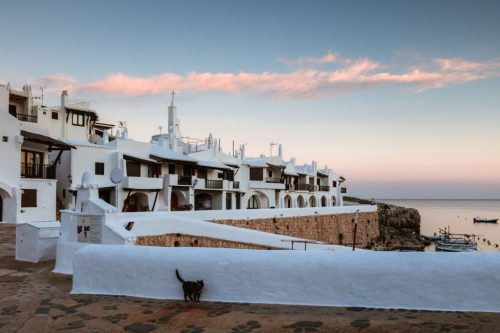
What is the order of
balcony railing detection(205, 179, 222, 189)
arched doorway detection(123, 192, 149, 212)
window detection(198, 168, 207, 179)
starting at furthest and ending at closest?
window detection(198, 168, 207, 179) < balcony railing detection(205, 179, 222, 189) < arched doorway detection(123, 192, 149, 212)

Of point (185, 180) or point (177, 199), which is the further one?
point (177, 199)

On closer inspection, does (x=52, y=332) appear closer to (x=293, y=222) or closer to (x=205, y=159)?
(x=293, y=222)

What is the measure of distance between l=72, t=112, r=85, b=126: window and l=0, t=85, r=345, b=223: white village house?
0.22ft

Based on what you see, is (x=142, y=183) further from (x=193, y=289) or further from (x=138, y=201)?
(x=193, y=289)

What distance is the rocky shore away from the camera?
54875 millimetres

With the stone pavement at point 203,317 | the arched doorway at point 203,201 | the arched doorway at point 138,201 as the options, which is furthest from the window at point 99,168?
the stone pavement at point 203,317

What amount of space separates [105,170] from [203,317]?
96.4 ft

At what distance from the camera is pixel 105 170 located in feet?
118

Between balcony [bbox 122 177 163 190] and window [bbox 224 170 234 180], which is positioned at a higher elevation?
window [bbox 224 170 234 180]

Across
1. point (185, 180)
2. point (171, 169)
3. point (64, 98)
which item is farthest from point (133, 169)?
point (64, 98)

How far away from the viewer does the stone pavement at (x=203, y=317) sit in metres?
8.18

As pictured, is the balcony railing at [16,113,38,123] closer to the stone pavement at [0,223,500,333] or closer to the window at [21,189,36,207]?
the window at [21,189,36,207]

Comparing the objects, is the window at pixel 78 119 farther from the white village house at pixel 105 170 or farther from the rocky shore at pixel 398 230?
the rocky shore at pixel 398 230

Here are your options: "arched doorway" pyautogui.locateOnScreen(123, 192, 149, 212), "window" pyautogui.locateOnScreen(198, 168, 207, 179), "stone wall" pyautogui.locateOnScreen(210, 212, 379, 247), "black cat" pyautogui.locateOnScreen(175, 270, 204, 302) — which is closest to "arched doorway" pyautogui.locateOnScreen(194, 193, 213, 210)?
"window" pyautogui.locateOnScreen(198, 168, 207, 179)
